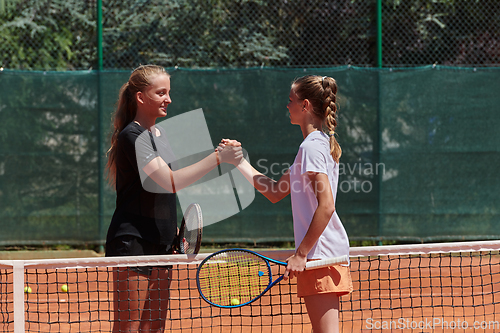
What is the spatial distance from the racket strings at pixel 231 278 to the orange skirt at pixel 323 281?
0.31 meters

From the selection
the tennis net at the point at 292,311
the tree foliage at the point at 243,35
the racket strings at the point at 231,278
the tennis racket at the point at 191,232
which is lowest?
the tennis net at the point at 292,311

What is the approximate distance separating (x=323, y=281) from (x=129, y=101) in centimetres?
106

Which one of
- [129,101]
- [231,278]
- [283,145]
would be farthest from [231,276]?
[283,145]

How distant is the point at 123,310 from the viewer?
2.09 meters

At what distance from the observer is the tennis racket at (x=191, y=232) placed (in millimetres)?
2234

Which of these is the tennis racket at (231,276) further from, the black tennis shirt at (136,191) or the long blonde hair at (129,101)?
the long blonde hair at (129,101)

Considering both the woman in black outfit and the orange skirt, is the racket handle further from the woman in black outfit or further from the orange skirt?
the woman in black outfit

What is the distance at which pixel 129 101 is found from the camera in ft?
7.36

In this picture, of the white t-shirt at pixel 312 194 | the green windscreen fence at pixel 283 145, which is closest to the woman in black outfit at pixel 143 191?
the white t-shirt at pixel 312 194

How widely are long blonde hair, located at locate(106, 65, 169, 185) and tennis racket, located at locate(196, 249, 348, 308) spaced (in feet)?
1.88

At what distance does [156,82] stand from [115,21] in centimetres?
520

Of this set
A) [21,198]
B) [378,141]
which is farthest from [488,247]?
[21,198]

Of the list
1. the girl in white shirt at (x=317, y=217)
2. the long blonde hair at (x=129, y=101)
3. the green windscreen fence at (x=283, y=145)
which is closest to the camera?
the girl in white shirt at (x=317, y=217)

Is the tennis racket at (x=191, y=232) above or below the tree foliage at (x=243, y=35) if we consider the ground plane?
below
